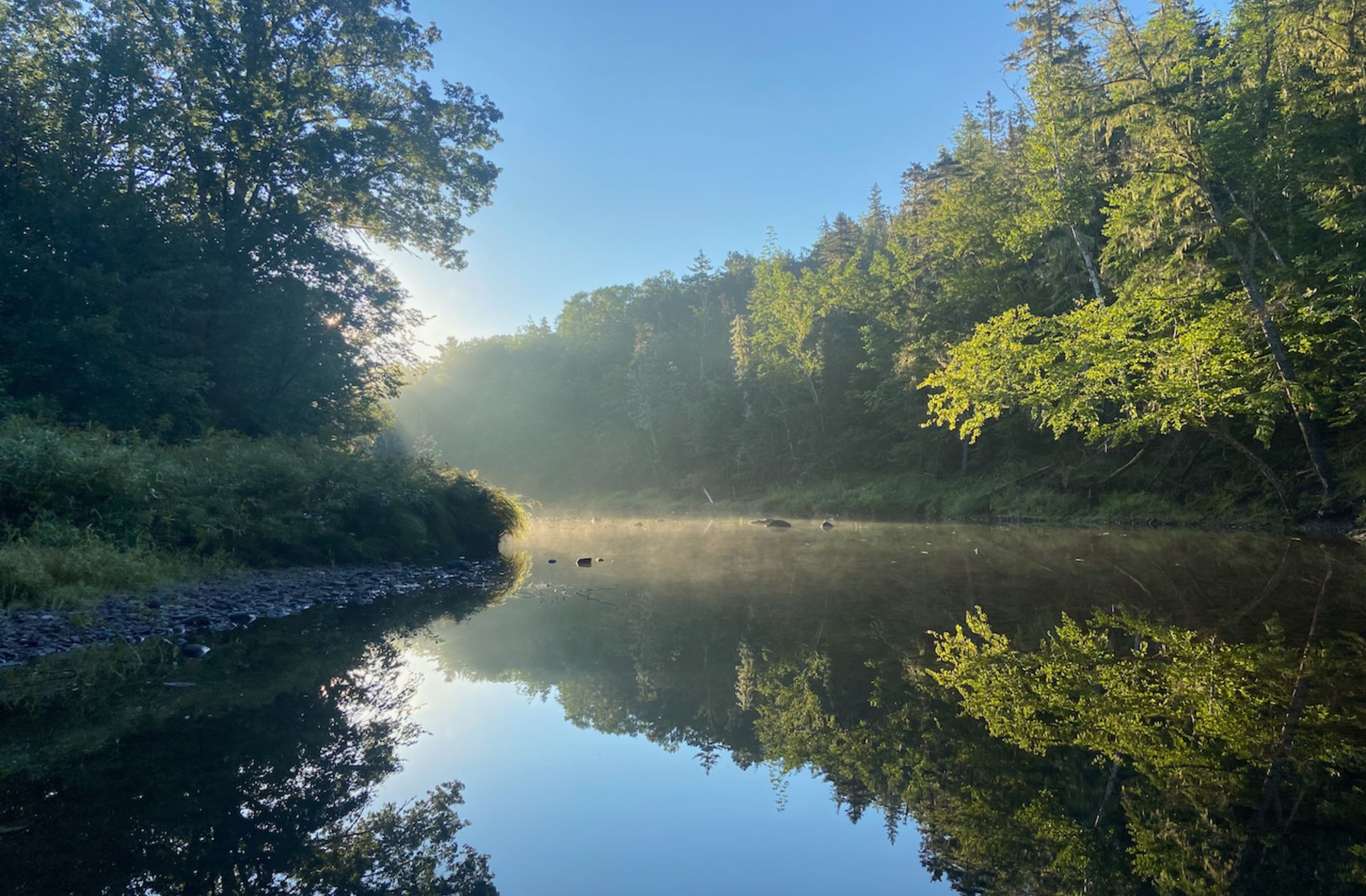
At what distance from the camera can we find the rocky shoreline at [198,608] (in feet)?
20.2

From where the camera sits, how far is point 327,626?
7.80m

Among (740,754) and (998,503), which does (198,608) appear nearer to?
(740,754)

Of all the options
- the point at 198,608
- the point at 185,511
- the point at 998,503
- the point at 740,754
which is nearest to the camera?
the point at 740,754

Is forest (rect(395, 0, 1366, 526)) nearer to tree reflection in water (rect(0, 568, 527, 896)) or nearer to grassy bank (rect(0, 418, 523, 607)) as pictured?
grassy bank (rect(0, 418, 523, 607))

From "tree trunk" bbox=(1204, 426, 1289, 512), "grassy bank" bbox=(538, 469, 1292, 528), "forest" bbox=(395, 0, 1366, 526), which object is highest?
"forest" bbox=(395, 0, 1366, 526)

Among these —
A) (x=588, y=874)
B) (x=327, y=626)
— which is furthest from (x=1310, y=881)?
(x=327, y=626)

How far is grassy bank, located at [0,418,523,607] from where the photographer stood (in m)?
7.84

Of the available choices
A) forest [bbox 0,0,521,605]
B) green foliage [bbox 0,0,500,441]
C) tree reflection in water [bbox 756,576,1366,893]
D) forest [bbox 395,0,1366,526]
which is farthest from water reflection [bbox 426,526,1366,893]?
green foliage [bbox 0,0,500,441]

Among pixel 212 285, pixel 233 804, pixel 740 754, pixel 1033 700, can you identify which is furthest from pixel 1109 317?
pixel 212 285

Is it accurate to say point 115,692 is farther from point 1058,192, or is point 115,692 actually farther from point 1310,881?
point 1058,192

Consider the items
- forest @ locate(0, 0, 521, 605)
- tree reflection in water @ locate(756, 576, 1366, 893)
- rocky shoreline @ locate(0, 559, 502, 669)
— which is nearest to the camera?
tree reflection in water @ locate(756, 576, 1366, 893)

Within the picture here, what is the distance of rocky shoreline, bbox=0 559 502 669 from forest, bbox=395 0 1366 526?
37.5 feet

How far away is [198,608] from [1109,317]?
749 inches

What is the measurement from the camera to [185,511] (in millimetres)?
10016
